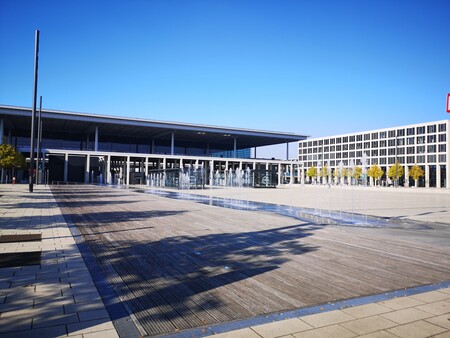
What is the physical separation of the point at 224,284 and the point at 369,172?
99.9 m

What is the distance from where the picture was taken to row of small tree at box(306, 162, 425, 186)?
3393 inches

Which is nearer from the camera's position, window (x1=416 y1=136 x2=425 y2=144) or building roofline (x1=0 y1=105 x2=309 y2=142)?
building roofline (x1=0 y1=105 x2=309 y2=142)

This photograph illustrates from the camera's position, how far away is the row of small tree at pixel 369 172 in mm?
86188

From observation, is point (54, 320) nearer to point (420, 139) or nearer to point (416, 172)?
point (416, 172)

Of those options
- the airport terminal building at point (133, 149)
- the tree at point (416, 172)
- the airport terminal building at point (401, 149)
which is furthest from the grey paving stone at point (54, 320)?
the tree at point (416, 172)

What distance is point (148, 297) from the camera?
454 centimetres

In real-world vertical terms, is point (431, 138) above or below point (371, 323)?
above

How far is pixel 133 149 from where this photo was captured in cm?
7756

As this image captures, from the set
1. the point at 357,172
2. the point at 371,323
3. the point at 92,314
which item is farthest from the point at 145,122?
the point at 357,172

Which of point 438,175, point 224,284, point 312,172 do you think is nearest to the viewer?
point 224,284

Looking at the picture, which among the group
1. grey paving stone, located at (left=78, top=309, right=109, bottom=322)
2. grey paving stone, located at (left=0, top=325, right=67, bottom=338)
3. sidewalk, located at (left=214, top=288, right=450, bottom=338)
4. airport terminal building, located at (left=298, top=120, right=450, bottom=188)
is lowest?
sidewalk, located at (left=214, top=288, right=450, bottom=338)

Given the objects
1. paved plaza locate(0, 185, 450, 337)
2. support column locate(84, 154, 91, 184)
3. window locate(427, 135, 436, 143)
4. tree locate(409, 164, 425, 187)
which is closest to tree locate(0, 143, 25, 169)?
support column locate(84, 154, 91, 184)

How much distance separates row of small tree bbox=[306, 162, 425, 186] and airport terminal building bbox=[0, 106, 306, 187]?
2736 cm

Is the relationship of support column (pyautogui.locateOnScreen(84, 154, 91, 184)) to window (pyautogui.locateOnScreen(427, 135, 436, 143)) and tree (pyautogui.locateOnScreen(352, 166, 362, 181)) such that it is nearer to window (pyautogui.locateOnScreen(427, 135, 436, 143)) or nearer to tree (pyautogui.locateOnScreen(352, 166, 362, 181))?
tree (pyautogui.locateOnScreen(352, 166, 362, 181))
